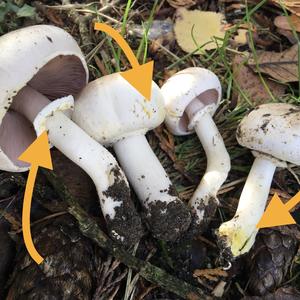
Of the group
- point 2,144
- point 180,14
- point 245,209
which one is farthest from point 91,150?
point 180,14

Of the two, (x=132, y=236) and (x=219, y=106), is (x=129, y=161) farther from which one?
(x=219, y=106)

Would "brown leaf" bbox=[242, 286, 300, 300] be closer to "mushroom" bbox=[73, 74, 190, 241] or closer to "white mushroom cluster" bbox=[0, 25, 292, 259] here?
"white mushroom cluster" bbox=[0, 25, 292, 259]

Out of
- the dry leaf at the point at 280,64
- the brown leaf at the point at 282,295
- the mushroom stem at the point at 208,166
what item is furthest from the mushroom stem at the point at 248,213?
the dry leaf at the point at 280,64

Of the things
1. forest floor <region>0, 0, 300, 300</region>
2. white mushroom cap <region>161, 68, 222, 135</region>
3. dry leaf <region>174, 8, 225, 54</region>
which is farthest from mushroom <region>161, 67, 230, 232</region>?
dry leaf <region>174, 8, 225, 54</region>

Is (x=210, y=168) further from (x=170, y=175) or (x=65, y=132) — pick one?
(x=65, y=132)

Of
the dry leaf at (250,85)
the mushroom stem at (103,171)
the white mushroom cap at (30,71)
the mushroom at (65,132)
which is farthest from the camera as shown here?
the dry leaf at (250,85)

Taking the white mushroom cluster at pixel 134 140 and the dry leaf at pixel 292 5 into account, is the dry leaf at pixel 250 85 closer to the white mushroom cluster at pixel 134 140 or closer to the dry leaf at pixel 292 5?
the white mushroom cluster at pixel 134 140

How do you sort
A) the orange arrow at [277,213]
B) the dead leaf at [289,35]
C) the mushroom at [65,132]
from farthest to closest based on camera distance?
the dead leaf at [289,35] < the orange arrow at [277,213] < the mushroom at [65,132]
